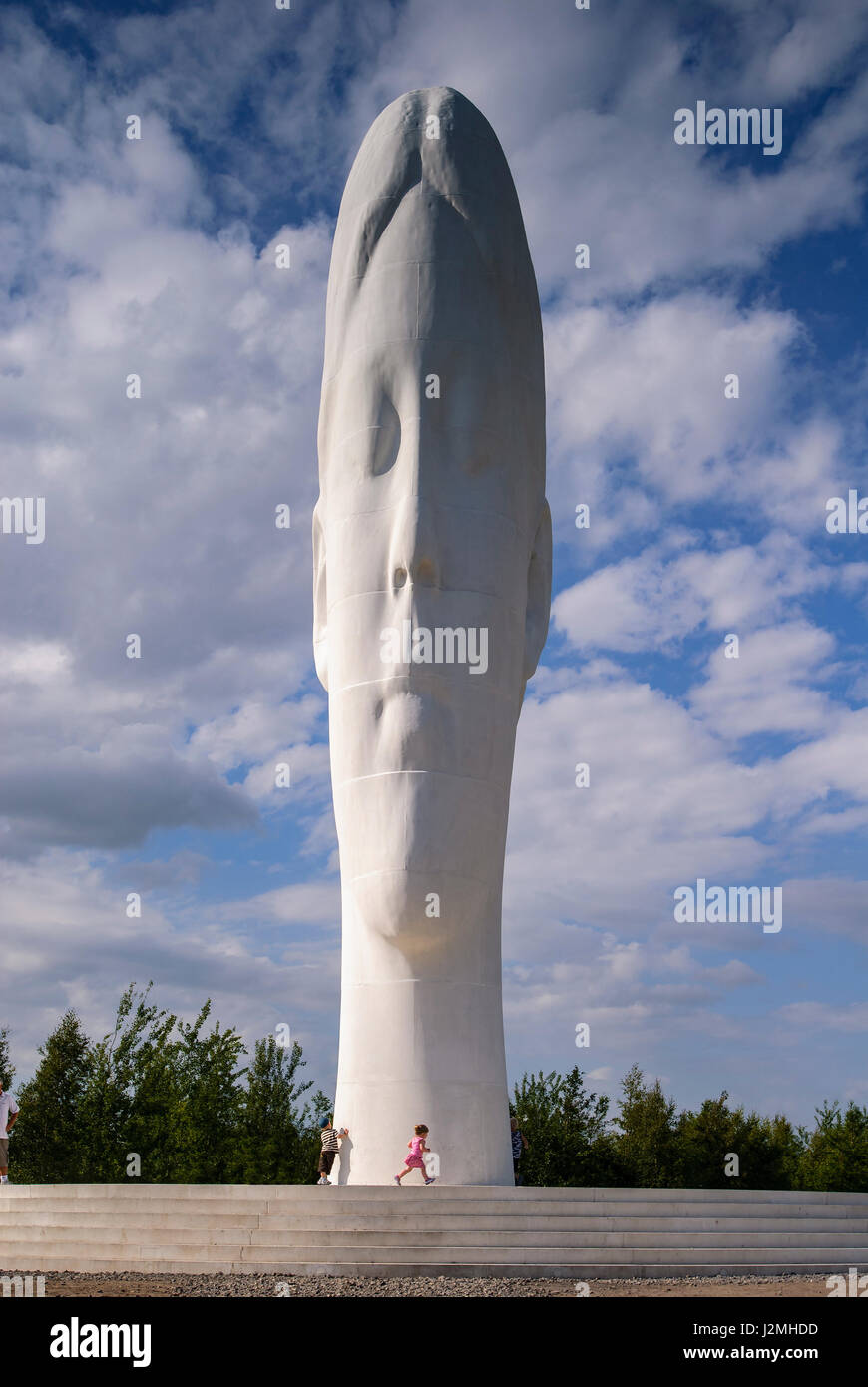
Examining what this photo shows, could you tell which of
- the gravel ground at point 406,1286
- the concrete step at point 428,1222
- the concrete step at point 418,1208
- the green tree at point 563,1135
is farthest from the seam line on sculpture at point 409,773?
the green tree at point 563,1135

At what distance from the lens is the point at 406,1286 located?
1050 centimetres

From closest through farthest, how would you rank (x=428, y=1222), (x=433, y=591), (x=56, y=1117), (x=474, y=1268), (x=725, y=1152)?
(x=474, y=1268) < (x=428, y=1222) < (x=433, y=591) < (x=56, y=1117) < (x=725, y=1152)

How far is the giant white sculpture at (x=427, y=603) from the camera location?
55.4 ft

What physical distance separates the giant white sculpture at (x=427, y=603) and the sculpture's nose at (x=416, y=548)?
0.10ft

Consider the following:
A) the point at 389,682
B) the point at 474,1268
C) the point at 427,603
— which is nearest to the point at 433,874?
the point at 389,682

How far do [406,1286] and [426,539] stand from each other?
9755mm

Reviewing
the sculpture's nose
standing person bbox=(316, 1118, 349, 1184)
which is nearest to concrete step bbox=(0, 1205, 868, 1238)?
standing person bbox=(316, 1118, 349, 1184)

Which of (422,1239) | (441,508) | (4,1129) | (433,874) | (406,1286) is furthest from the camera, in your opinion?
(441,508)

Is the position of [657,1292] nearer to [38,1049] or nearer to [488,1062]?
[488,1062]

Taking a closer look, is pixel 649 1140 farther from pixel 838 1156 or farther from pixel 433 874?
pixel 433 874

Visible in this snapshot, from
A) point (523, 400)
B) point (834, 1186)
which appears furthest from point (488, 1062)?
point (834, 1186)

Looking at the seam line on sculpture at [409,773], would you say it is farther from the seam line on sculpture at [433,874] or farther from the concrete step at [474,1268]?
the concrete step at [474,1268]

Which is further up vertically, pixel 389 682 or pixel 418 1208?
pixel 389 682

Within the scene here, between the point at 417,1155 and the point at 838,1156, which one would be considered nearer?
the point at 417,1155
